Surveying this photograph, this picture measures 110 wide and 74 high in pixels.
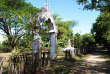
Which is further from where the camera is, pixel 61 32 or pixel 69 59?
pixel 61 32

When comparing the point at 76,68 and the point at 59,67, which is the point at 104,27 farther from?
the point at 59,67

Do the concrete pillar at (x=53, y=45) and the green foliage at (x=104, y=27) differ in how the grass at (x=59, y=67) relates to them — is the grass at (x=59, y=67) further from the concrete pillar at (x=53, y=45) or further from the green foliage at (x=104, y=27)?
the green foliage at (x=104, y=27)

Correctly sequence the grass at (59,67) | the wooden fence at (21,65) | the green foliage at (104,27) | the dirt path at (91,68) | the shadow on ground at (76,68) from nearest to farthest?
the wooden fence at (21,65) < the grass at (59,67) < the shadow on ground at (76,68) < the dirt path at (91,68) < the green foliage at (104,27)

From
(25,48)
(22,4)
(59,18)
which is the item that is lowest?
(25,48)

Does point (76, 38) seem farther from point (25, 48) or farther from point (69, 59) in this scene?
point (25, 48)

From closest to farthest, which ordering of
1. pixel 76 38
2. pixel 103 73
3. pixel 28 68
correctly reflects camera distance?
pixel 28 68 → pixel 103 73 → pixel 76 38

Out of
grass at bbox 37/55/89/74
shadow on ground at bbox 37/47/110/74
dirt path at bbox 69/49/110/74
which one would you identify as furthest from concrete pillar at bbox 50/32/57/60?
dirt path at bbox 69/49/110/74

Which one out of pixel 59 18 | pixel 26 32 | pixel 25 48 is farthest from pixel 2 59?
pixel 59 18

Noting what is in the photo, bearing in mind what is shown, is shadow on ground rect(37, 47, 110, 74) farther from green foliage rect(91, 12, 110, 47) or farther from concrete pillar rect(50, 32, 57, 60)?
green foliage rect(91, 12, 110, 47)

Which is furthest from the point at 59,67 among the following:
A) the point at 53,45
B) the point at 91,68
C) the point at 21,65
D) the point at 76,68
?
the point at 53,45

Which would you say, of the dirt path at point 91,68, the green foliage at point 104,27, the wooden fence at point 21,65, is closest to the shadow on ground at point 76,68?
the dirt path at point 91,68

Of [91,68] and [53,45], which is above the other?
[53,45]

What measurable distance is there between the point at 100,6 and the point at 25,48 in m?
6.75

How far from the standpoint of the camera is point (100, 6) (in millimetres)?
8523
